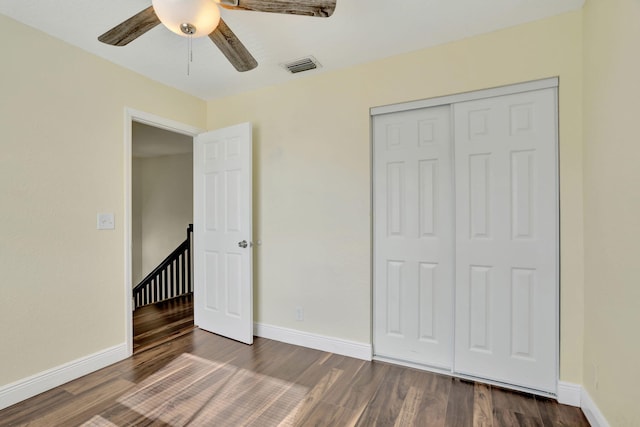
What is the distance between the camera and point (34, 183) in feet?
6.80

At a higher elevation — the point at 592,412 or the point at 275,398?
the point at 592,412

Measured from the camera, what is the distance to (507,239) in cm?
211

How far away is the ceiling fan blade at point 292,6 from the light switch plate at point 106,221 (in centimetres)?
195

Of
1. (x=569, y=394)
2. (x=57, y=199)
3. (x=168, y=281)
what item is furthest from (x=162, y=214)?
(x=569, y=394)

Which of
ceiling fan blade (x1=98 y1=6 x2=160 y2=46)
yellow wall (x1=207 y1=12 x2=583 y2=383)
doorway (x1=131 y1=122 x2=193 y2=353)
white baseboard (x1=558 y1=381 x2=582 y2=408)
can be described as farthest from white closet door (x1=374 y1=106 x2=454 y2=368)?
doorway (x1=131 y1=122 x2=193 y2=353)

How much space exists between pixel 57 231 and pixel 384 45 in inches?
111

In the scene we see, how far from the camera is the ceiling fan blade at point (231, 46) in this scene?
163cm

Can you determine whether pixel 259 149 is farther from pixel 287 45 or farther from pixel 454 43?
pixel 454 43

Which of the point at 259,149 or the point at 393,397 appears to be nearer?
the point at 393,397

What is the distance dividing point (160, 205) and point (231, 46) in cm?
502

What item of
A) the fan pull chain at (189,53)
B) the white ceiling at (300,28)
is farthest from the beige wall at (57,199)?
the fan pull chain at (189,53)

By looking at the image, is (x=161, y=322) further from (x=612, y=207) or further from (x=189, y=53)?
(x=612, y=207)

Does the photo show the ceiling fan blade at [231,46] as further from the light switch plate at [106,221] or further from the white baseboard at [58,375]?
the white baseboard at [58,375]

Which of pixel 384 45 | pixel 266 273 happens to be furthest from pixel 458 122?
pixel 266 273
